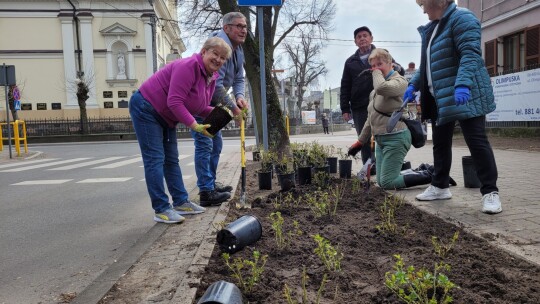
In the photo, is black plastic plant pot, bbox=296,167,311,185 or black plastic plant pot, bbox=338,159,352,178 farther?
black plastic plant pot, bbox=338,159,352,178

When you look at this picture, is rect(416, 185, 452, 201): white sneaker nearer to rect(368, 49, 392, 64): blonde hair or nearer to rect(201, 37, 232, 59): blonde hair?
rect(368, 49, 392, 64): blonde hair

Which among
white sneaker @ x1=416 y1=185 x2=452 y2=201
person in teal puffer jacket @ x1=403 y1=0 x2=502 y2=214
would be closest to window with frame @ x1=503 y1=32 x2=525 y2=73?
person in teal puffer jacket @ x1=403 y1=0 x2=502 y2=214

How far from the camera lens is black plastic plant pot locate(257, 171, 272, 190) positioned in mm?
5523

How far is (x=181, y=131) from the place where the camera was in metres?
30.3

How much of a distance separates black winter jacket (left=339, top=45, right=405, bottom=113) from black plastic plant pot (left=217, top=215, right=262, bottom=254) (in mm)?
3877

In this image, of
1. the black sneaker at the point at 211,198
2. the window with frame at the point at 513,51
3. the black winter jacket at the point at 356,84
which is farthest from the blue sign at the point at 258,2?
the window with frame at the point at 513,51

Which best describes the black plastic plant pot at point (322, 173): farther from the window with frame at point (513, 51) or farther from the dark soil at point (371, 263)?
the window with frame at point (513, 51)

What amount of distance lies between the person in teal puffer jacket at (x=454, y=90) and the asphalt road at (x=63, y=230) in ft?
9.71

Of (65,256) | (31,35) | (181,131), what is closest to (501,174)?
(65,256)

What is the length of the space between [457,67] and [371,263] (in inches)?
91.5

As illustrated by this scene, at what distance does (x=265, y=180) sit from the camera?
5562 millimetres

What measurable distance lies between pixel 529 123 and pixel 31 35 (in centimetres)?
3910

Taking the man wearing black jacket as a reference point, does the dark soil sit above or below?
below

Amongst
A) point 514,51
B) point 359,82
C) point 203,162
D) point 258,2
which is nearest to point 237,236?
point 203,162
